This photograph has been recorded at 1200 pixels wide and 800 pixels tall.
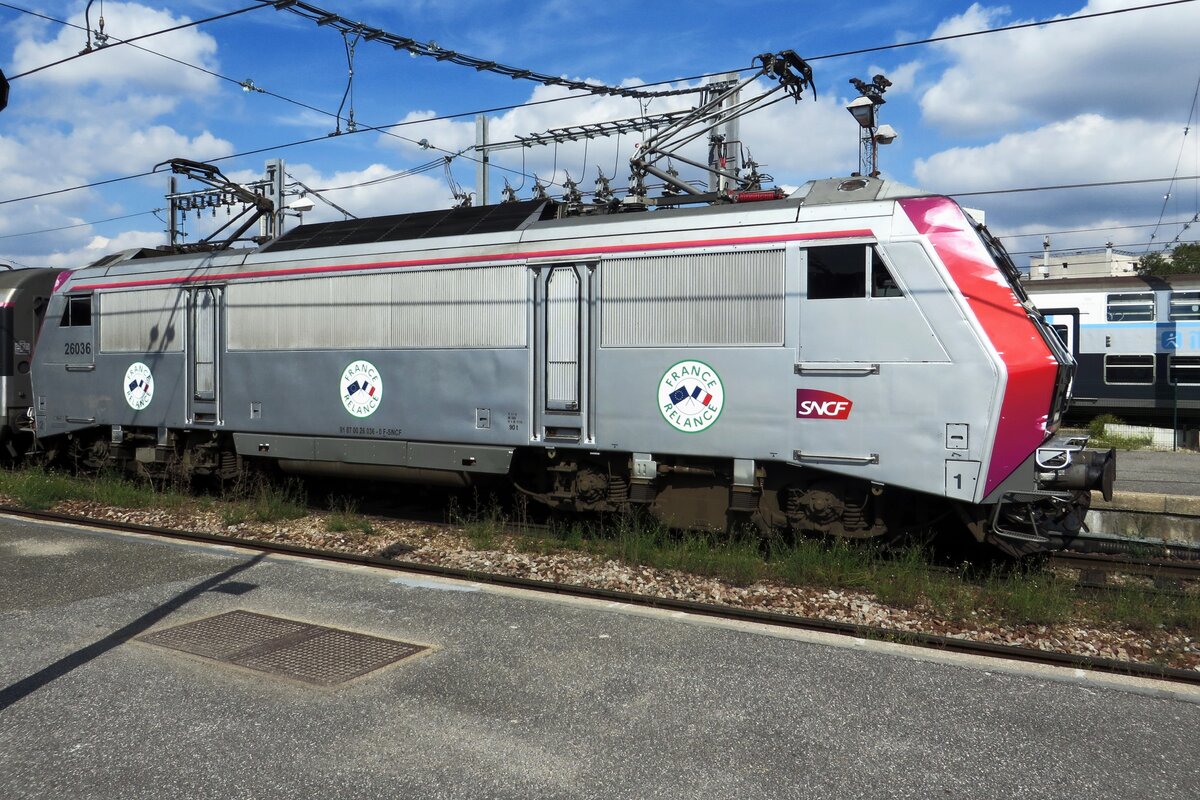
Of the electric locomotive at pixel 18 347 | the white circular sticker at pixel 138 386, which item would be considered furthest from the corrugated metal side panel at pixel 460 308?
the electric locomotive at pixel 18 347

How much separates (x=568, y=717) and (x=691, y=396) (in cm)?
403

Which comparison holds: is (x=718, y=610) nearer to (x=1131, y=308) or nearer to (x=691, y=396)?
(x=691, y=396)

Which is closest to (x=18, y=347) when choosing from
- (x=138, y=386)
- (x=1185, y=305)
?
(x=138, y=386)

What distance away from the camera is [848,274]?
7.65 m

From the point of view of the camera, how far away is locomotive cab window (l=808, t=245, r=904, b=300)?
296 inches

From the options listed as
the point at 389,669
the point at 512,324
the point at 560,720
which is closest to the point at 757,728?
the point at 560,720

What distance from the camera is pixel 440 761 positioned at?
4.20 meters

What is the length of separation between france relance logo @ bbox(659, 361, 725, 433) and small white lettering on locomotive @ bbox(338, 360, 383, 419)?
134 inches

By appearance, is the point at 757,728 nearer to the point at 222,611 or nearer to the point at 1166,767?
the point at 1166,767

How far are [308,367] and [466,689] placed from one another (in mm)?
6305

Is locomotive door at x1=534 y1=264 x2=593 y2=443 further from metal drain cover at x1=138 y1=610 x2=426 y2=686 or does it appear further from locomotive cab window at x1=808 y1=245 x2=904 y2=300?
metal drain cover at x1=138 y1=610 x2=426 y2=686

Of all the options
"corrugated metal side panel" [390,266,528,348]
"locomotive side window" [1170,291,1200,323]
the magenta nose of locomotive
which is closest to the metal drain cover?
"corrugated metal side panel" [390,266,528,348]

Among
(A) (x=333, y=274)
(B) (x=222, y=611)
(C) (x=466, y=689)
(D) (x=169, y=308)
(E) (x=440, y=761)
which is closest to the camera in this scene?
(E) (x=440, y=761)

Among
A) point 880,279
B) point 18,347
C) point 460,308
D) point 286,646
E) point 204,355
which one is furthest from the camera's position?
point 18,347
